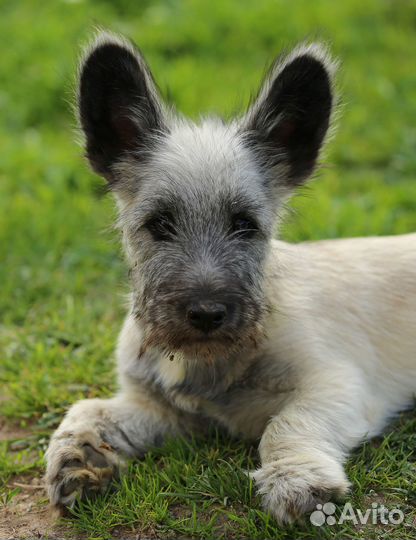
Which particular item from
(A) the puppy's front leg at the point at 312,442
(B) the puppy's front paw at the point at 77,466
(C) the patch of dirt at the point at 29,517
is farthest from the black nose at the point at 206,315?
(C) the patch of dirt at the point at 29,517

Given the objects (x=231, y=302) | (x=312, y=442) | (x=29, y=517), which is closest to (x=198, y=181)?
(x=231, y=302)

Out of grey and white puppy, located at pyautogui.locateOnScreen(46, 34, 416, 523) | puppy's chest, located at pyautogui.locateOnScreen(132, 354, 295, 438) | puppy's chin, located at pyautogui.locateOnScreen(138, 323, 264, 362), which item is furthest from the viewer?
puppy's chest, located at pyautogui.locateOnScreen(132, 354, 295, 438)

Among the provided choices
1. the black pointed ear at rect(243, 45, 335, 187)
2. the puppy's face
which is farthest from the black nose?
the black pointed ear at rect(243, 45, 335, 187)

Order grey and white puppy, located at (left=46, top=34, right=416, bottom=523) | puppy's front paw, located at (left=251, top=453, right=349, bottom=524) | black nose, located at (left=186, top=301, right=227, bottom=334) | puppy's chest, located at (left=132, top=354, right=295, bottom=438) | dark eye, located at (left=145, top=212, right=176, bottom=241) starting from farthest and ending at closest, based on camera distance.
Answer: puppy's chest, located at (left=132, top=354, right=295, bottom=438) → dark eye, located at (left=145, top=212, right=176, bottom=241) → grey and white puppy, located at (left=46, top=34, right=416, bottom=523) → black nose, located at (left=186, top=301, right=227, bottom=334) → puppy's front paw, located at (left=251, top=453, right=349, bottom=524)

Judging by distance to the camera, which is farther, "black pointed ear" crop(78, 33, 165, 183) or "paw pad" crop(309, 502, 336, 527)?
"black pointed ear" crop(78, 33, 165, 183)

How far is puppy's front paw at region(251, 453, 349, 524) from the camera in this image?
12.3 feet

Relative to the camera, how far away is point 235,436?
4.71 m

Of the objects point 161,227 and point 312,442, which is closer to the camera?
point 312,442

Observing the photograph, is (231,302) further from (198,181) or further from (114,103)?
(114,103)

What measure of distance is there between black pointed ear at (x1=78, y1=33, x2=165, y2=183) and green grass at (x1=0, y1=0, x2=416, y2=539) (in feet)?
0.77

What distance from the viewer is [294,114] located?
4.78 m

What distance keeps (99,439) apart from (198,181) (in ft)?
4.95

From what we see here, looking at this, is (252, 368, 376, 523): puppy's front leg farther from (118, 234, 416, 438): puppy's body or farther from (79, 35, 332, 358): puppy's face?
(79, 35, 332, 358): puppy's face

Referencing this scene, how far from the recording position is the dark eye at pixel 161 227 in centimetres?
444
